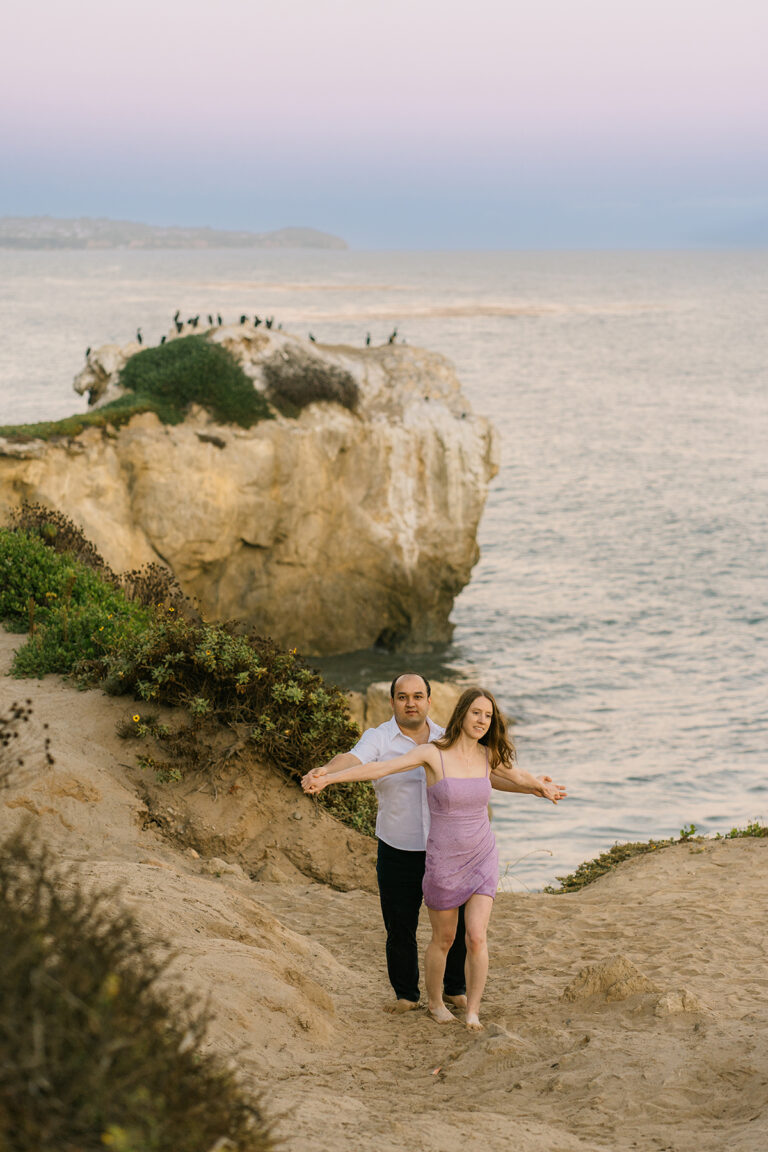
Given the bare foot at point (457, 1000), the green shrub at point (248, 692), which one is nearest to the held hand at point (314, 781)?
the bare foot at point (457, 1000)

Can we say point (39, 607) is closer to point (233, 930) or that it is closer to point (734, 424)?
point (233, 930)

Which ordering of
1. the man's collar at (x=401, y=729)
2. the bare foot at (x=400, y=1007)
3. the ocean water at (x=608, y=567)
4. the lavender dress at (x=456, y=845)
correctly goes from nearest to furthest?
the lavender dress at (x=456, y=845) < the man's collar at (x=401, y=729) < the bare foot at (x=400, y=1007) < the ocean water at (x=608, y=567)

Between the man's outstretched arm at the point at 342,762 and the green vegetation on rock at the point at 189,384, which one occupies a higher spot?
the green vegetation on rock at the point at 189,384

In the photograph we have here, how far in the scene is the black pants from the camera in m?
7.07

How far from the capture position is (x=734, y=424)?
57.9 meters

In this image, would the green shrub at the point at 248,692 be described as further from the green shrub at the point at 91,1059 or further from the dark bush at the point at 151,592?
the green shrub at the point at 91,1059

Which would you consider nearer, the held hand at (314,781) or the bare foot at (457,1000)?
the held hand at (314,781)

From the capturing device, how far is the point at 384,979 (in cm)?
794

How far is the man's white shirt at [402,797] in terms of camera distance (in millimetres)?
6992

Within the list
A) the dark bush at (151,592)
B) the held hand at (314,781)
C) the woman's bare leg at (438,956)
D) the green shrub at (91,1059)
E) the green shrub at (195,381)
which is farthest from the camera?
the green shrub at (195,381)

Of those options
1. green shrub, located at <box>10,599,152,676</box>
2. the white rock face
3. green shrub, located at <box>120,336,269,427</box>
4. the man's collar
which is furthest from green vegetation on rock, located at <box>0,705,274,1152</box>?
green shrub, located at <box>120,336,269,427</box>

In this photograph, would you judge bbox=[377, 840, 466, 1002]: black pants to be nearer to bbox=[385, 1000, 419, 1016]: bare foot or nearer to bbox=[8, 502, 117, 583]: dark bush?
bbox=[385, 1000, 419, 1016]: bare foot

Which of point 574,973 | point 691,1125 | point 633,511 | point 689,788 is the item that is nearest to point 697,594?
point 633,511

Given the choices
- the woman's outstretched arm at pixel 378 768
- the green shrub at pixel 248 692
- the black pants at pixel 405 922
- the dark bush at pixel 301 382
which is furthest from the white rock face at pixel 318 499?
the woman's outstretched arm at pixel 378 768
